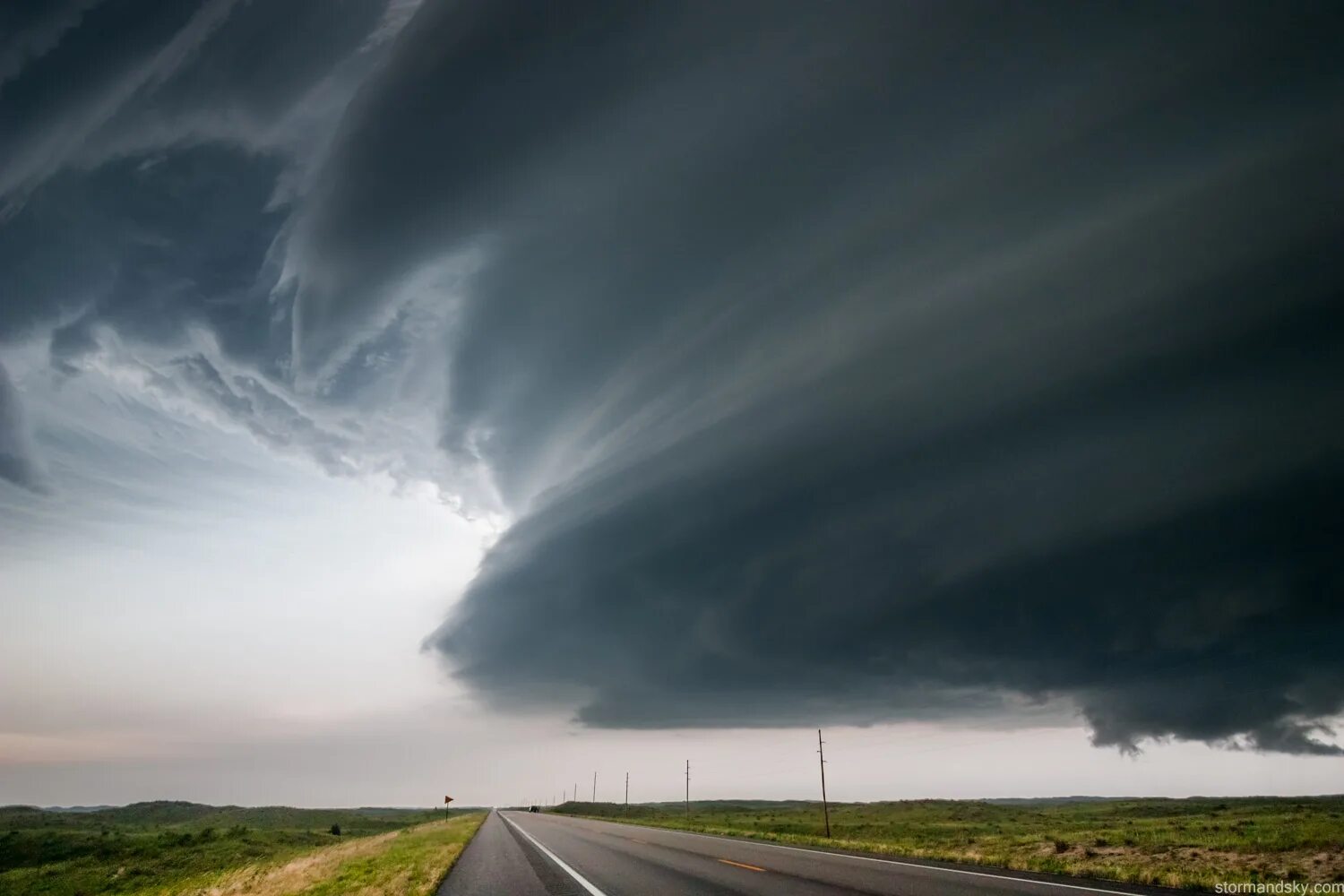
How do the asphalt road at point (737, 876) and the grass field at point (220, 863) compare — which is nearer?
the asphalt road at point (737, 876)

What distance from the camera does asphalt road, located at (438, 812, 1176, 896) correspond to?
13.6 meters

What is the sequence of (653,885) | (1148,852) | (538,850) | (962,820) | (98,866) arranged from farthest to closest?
(962,820)
(98,866)
(538,850)
(1148,852)
(653,885)

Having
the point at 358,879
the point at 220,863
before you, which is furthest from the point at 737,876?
the point at 220,863

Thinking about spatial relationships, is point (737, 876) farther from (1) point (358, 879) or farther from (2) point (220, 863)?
(2) point (220, 863)

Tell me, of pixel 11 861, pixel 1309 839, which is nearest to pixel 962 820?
pixel 1309 839

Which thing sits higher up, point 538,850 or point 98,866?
point 538,850

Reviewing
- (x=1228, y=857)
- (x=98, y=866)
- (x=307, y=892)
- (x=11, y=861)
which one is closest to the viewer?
(x=307, y=892)

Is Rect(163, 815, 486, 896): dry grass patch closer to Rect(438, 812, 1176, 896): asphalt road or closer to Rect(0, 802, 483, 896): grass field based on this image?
Rect(0, 802, 483, 896): grass field

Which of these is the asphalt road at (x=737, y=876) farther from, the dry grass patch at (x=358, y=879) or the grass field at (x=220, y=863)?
the grass field at (x=220, y=863)

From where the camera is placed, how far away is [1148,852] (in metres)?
22.1

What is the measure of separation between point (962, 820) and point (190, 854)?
77.0 m

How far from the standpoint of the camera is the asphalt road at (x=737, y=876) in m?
13.6

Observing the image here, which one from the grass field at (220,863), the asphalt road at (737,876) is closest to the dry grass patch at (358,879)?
the grass field at (220,863)

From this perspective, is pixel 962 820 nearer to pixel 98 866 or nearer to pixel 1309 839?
pixel 1309 839
